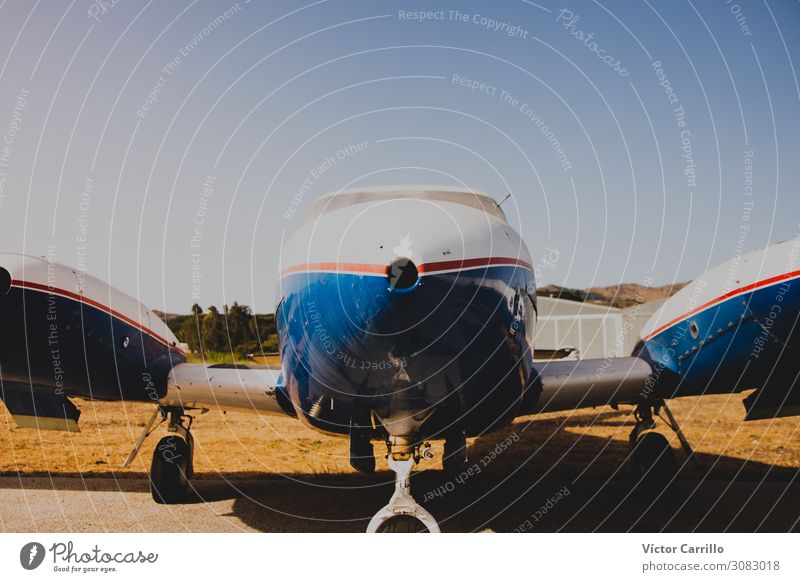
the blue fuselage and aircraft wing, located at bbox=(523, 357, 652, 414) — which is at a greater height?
the blue fuselage

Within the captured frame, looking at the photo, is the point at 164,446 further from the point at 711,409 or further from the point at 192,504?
the point at 711,409

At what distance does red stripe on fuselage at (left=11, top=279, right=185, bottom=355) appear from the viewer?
19.8ft

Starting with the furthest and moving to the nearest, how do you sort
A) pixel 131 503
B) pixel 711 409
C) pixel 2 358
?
pixel 711 409 < pixel 131 503 < pixel 2 358

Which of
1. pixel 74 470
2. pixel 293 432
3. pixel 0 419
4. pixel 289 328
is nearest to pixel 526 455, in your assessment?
pixel 293 432

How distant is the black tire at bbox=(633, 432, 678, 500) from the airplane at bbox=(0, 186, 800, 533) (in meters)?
0.02

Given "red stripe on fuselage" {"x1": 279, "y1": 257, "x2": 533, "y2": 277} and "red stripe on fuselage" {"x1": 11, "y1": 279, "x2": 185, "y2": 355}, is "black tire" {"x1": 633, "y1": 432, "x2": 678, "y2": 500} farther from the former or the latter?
"red stripe on fuselage" {"x1": 11, "y1": 279, "x2": 185, "y2": 355}

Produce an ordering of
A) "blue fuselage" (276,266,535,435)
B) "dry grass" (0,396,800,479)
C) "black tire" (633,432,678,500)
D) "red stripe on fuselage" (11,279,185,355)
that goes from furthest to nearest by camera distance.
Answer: "dry grass" (0,396,800,479), "black tire" (633,432,678,500), "red stripe on fuselage" (11,279,185,355), "blue fuselage" (276,266,535,435)

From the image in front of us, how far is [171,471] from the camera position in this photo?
330 inches

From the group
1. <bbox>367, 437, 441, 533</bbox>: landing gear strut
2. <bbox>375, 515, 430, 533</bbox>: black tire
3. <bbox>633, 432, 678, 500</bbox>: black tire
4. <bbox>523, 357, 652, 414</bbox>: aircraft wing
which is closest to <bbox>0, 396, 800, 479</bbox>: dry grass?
<bbox>633, 432, 678, 500</bbox>: black tire

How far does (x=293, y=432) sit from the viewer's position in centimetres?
1508

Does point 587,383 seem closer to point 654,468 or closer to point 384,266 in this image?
point 654,468

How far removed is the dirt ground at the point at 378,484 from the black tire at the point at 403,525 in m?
1.89

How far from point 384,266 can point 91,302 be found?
Result: 4.71m

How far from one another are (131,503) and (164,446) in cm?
84
